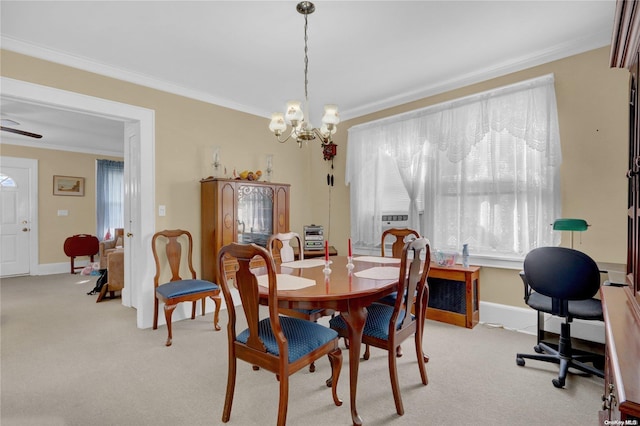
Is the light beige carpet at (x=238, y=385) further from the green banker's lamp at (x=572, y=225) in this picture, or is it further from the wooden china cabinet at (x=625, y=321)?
the green banker's lamp at (x=572, y=225)

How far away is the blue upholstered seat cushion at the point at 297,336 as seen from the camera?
1.61 metres

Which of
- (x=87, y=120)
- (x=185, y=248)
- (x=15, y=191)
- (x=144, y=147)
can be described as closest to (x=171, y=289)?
(x=185, y=248)

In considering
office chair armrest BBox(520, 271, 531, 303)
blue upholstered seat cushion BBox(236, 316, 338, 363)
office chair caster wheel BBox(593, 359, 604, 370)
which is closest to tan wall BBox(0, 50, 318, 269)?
blue upholstered seat cushion BBox(236, 316, 338, 363)

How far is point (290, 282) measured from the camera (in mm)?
1896

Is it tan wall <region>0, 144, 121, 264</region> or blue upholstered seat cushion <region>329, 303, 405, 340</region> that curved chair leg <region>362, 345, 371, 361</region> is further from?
tan wall <region>0, 144, 121, 264</region>

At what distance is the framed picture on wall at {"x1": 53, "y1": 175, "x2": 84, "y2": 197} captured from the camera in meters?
6.13

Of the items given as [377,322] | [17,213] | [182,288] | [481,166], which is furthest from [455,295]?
[17,213]

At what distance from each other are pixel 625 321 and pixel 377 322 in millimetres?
1165

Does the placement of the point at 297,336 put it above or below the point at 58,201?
below

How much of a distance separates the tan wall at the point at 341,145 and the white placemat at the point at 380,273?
154cm

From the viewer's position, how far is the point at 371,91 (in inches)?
147

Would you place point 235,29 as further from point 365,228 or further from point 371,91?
point 365,228

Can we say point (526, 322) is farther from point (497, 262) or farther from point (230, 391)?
point (230, 391)

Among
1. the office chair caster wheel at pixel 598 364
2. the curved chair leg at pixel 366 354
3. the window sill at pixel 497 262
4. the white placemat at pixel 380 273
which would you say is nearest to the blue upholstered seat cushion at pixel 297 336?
the white placemat at pixel 380 273
